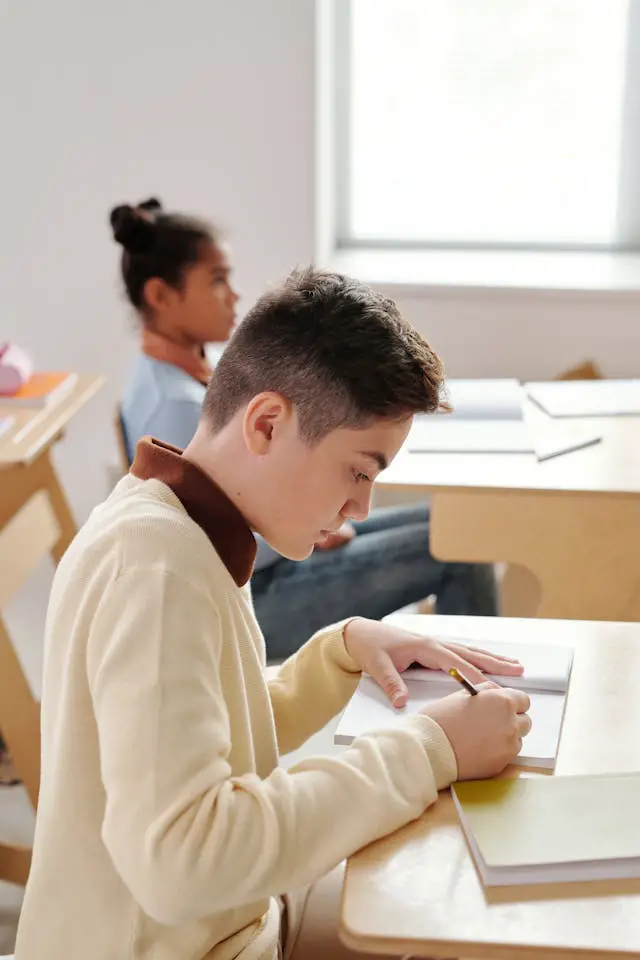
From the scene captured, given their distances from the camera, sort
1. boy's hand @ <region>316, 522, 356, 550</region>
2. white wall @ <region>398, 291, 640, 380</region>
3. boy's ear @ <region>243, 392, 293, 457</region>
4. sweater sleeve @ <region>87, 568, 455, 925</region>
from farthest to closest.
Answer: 1. white wall @ <region>398, 291, 640, 380</region>
2. boy's hand @ <region>316, 522, 356, 550</region>
3. boy's ear @ <region>243, 392, 293, 457</region>
4. sweater sleeve @ <region>87, 568, 455, 925</region>

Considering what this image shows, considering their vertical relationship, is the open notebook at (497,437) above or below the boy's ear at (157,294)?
below

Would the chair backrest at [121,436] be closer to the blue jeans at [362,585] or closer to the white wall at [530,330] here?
the blue jeans at [362,585]

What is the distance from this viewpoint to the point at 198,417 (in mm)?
2105

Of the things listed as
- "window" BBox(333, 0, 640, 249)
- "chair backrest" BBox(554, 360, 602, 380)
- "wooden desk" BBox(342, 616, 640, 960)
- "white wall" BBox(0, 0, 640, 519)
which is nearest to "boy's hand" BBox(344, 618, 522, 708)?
"wooden desk" BBox(342, 616, 640, 960)

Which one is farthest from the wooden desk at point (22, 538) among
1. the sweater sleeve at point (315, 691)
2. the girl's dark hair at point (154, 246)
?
the sweater sleeve at point (315, 691)

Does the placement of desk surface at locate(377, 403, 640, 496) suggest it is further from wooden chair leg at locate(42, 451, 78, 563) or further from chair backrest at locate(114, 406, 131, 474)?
wooden chair leg at locate(42, 451, 78, 563)

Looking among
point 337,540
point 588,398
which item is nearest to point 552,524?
point 337,540

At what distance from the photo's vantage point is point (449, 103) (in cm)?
328

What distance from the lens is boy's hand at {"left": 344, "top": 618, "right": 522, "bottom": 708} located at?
1.21 metres

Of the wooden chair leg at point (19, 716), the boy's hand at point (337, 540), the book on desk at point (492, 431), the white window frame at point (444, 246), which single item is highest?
the white window frame at point (444, 246)

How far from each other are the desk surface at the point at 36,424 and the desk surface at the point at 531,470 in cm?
59

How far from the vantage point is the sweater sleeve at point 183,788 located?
2.81 feet

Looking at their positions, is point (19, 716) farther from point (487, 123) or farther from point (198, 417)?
point (487, 123)

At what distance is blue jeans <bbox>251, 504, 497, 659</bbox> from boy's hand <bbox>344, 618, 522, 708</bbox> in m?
0.80
